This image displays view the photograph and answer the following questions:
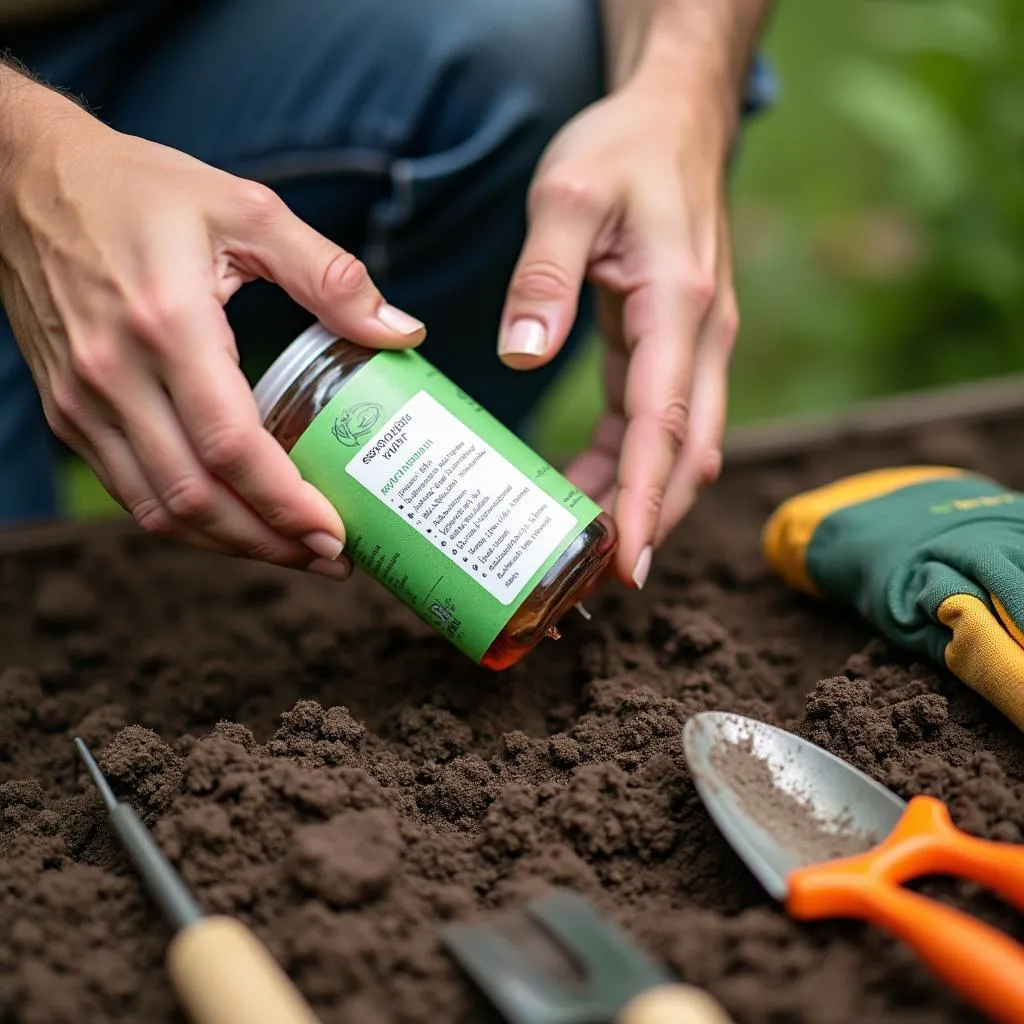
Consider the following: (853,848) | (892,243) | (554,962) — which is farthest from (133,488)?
(892,243)

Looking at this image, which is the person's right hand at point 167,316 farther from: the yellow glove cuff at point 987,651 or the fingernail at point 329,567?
the yellow glove cuff at point 987,651

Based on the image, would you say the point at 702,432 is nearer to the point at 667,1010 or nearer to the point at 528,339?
the point at 528,339

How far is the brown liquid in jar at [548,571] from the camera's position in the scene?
34.2 inches

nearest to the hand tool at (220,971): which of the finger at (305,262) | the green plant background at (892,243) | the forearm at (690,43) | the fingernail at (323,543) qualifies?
the fingernail at (323,543)

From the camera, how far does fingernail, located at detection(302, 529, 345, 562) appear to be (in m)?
0.87

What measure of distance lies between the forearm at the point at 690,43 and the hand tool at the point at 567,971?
0.82 meters

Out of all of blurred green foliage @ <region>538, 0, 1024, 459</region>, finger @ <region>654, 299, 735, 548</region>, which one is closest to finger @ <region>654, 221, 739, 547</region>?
finger @ <region>654, 299, 735, 548</region>

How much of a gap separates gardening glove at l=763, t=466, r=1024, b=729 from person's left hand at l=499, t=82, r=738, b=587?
131mm

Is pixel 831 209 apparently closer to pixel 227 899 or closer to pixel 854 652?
pixel 854 652

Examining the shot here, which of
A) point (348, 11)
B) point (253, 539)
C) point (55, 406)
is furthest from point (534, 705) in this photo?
point (348, 11)

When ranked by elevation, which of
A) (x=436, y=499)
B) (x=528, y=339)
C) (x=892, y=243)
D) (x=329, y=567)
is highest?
(x=892, y=243)

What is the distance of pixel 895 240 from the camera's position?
223 centimetres

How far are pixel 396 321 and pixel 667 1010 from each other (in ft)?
1.75

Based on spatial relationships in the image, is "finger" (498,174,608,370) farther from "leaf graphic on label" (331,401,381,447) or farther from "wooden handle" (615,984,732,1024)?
"wooden handle" (615,984,732,1024)
